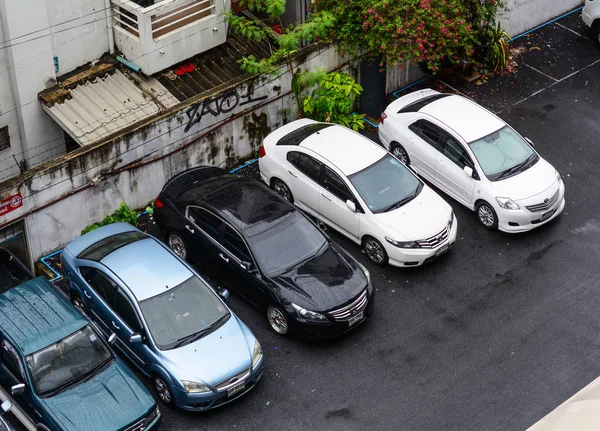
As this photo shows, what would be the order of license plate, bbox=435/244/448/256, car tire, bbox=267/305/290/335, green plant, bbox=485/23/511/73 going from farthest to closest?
1. green plant, bbox=485/23/511/73
2. license plate, bbox=435/244/448/256
3. car tire, bbox=267/305/290/335

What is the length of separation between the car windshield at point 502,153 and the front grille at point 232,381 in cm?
669

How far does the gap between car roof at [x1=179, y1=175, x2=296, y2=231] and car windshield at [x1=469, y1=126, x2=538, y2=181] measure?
164 inches

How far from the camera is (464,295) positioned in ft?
54.2

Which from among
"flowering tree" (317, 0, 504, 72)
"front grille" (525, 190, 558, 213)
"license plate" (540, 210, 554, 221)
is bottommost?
"license plate" (540, 210, 554, 221)

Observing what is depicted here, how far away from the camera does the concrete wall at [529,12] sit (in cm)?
2312

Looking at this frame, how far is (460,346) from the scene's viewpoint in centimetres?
1549

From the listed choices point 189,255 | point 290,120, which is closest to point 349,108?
point 290,120

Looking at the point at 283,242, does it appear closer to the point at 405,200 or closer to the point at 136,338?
the point at 405,200

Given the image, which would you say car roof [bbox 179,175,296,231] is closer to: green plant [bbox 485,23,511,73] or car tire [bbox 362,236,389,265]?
car tire [bbox 362,236,389,265]

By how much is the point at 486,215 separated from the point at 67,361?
858 centimetres

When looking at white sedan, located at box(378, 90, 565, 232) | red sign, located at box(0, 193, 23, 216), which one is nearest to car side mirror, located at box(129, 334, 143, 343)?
red sign, located at box(0, 193, 23, 216)

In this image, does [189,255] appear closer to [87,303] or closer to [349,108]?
[87,303]

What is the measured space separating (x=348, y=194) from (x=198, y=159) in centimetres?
357

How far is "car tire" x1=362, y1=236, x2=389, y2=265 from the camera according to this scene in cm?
1683
